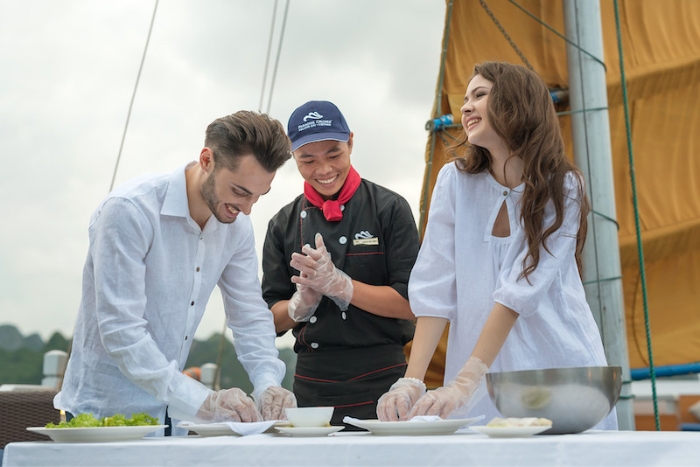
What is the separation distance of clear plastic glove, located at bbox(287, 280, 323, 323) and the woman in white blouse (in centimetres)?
38

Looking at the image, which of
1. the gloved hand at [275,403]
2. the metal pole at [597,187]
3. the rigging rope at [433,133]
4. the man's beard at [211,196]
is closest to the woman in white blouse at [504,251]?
the gloved hand at [275,403]

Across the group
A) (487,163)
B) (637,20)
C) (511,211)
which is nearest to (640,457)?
(511,211)

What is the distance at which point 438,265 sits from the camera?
71.8 inches

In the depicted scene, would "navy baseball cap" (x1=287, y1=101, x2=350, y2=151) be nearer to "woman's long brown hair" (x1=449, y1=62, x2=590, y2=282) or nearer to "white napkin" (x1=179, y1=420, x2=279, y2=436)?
"woman's long brown hair" (x1=449, y1=62, x2=590, y2=282)

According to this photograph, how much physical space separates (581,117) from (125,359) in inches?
88.0

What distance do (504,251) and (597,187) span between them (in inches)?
57.1

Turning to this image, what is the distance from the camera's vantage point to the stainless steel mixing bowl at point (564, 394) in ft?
4.04

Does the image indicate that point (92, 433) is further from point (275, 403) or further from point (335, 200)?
point (335, 200)

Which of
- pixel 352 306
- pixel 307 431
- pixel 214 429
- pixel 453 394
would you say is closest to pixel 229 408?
pixel 214 429

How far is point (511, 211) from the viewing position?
1.78 meters

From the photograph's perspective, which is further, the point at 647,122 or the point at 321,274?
the point at 647,122

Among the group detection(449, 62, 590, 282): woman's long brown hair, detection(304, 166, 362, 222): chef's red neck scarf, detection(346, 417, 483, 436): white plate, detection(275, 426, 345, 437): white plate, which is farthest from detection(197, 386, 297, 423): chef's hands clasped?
detection(304, 166, 362, 222): chef's red neck scarf

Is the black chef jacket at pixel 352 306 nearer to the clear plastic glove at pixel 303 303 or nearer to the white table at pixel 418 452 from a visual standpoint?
the clear plastic glove at pixel 303 303

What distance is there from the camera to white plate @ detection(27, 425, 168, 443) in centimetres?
117
